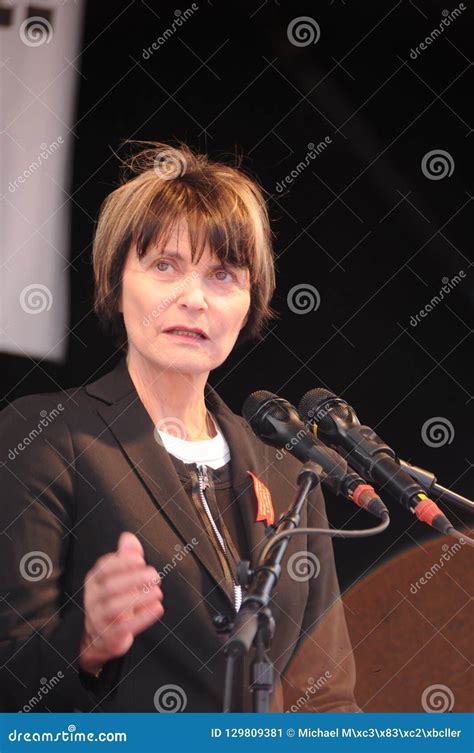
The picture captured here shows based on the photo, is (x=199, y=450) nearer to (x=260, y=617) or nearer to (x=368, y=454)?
(x=368, y=454)

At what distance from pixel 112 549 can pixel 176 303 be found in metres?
0.57

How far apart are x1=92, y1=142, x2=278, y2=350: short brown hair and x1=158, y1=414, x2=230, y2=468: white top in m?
0.27

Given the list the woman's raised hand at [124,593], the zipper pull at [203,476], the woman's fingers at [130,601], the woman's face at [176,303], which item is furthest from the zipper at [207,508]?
the woman's fingers at [130,601]

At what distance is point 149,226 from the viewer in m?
2.10

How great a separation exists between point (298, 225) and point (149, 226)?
1.82 feet

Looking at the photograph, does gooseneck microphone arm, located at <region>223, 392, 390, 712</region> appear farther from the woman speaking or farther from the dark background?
the dark background

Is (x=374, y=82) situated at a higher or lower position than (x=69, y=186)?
higher

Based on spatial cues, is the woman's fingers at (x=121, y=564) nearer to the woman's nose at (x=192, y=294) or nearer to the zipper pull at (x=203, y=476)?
the zipper pull at (x=203, y=476)

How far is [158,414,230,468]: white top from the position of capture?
2086mm

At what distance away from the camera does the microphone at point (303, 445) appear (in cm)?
158

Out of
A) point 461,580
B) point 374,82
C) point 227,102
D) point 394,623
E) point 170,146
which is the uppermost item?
point 374,82

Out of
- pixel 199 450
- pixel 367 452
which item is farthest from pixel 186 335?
pixel 367 452
